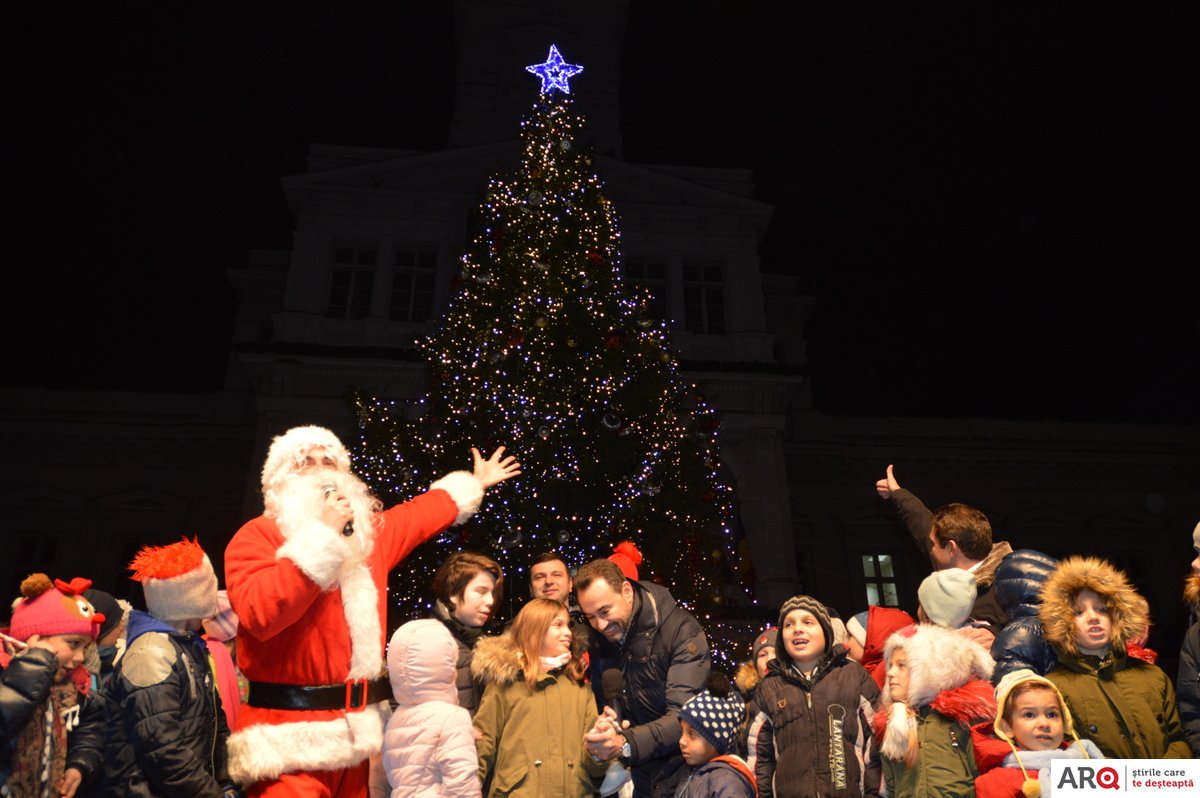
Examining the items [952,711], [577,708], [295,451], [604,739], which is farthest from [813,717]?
[295,451]

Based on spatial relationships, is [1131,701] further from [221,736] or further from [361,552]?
[221,736]

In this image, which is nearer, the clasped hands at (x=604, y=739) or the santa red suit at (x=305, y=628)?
the santa red suit at (x=305, y=628)

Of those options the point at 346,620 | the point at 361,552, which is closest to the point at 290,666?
the point at 346,620

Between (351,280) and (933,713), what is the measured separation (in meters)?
17.1

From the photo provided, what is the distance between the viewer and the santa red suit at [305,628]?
3264mm

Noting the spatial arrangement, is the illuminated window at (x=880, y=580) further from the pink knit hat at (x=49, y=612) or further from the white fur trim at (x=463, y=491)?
the pink knit hat at (x=49, y=612)

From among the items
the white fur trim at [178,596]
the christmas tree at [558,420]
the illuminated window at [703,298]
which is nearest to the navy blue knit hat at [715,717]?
the white fur trim at [178,596]

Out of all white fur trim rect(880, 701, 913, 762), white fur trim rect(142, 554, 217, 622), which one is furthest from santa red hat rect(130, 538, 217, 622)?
white fur trim rect(880, 701, 913, 762)

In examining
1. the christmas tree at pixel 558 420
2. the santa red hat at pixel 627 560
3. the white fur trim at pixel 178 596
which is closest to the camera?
the white fur trim at pixel 178 596

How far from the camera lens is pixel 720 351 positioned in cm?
1880

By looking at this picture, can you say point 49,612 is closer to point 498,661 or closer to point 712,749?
point 498,661

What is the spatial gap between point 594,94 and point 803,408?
10.5 meters

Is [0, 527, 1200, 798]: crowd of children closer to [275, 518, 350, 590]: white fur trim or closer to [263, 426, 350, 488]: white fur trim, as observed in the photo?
[263, 426, 350, 488]: white fur trim

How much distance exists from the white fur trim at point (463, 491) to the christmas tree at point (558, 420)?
468 centimetres
